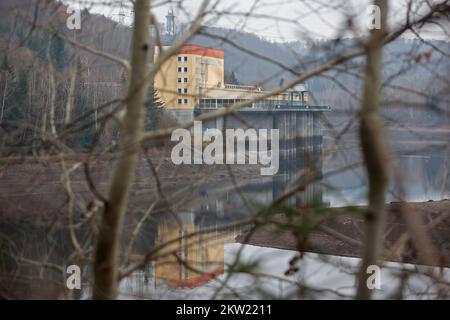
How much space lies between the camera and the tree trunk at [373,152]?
2.40ft

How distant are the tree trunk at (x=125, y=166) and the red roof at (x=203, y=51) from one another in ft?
0.99

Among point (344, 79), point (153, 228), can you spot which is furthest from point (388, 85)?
point (153, 228)

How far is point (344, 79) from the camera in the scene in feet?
3.76

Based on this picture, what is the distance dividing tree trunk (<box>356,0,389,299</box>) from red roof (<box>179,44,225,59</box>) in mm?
535

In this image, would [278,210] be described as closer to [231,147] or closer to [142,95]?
[142,95]

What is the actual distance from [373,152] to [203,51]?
2.58 ft

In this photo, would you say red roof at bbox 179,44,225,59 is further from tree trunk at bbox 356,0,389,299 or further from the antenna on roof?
tree trunk at bbox 356,0,389,299

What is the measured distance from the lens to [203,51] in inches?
56.0

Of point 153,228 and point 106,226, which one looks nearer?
point 106,226

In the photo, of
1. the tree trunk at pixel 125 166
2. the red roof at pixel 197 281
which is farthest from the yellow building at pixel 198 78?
the red roof at pixel 197 281

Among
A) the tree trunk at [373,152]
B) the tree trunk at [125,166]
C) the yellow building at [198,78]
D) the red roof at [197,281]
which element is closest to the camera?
the tree trunk at [373,152]

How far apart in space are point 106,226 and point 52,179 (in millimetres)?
395

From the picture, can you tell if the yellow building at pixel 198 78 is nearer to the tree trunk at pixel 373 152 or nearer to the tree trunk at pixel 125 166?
the tree trunk at pixel 125 166

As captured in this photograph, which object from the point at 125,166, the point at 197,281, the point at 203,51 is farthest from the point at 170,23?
the point at 197,281
